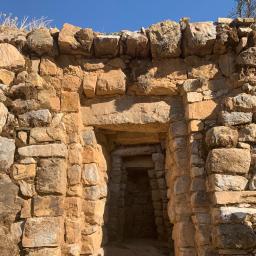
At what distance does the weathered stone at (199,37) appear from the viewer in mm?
3744

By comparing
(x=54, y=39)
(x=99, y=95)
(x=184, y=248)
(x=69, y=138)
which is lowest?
(x=184, y=248)

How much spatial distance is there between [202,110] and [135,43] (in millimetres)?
1066

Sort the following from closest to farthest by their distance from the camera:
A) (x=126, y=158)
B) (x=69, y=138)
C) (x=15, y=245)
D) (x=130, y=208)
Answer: (x=15, y=245), (x=69, y=138), (x=126, y=158), (x=130, y=208)

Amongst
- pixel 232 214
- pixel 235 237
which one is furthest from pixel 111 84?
pixel 235 237

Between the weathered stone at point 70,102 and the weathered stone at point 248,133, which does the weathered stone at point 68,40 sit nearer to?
the weathered stone at point 70,102

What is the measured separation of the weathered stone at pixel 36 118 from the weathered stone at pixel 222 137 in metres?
1.75

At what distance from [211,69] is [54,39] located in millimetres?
1867

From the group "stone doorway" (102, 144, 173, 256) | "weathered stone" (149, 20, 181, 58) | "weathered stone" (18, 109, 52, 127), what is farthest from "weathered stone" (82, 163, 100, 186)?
"stone doorway" (102, 144, 173, 256)

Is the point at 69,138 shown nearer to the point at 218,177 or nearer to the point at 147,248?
the point at 218,177

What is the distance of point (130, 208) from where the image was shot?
967 centimetres

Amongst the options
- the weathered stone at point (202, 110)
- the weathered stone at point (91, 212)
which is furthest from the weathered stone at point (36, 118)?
the weathered stone at point (202, 110)

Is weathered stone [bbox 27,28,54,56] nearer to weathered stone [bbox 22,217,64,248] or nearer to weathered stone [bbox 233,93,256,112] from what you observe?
weathered stone [bbox 22,217,64,248]

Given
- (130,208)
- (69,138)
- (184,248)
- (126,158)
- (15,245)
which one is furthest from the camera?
(130,208)

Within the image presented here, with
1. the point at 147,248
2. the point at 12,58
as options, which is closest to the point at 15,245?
the point at 12,58
